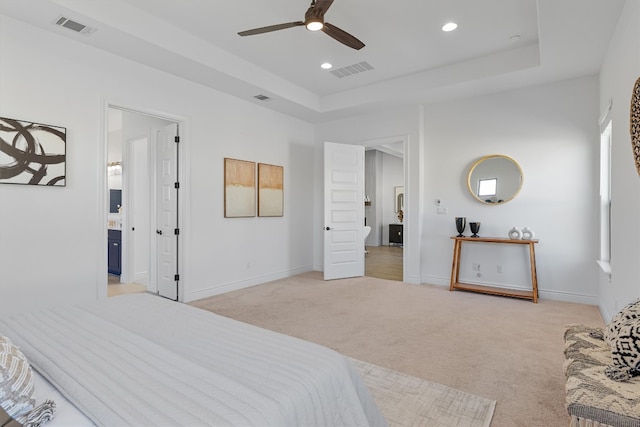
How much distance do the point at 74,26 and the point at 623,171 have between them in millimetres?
4730

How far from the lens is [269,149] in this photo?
17.7 ft

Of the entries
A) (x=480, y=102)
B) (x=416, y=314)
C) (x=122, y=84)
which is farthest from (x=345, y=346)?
(x=480, y=102)

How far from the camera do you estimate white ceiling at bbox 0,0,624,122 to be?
2.91m

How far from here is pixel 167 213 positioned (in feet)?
14.6

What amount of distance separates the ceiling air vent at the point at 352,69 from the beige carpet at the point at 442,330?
3004 mm

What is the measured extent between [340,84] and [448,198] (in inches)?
91.8

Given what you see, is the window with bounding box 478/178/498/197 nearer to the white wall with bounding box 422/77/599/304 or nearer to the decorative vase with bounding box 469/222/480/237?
the white wall with bounding box 422/77/599/304

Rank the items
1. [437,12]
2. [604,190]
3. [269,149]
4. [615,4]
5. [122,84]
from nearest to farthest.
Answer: [615,4], [437,12], [122,84], [604,190], [269,149]

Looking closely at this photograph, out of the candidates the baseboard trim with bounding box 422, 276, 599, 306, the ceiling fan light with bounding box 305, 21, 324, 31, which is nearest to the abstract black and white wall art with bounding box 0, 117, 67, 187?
the ceiling fan light with bounding box 305, 21, 324, 31

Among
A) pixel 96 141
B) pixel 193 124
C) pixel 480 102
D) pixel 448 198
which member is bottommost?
pixel 448 198

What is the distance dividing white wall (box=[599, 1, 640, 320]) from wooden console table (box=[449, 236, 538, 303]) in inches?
32.5

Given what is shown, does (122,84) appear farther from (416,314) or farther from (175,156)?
(416,314)

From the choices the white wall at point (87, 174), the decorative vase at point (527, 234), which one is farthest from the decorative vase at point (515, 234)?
the white wall at point (87, 174)

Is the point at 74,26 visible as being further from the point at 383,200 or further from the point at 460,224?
the point at 383,200
